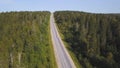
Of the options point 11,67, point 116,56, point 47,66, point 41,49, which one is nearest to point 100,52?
point 116,56

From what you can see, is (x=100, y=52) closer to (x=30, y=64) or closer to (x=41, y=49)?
(x=41, y=49)

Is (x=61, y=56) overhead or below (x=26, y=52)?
below

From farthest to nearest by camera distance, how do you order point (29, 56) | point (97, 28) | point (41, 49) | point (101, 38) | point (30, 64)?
point (97, 28), point (101, 38), point (41, 49), point (29, 56), point (30, 64)

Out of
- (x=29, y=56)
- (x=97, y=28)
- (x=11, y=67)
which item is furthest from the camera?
(x=97, y=28)


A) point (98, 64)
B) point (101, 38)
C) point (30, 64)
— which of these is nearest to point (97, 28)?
point (101, 38)

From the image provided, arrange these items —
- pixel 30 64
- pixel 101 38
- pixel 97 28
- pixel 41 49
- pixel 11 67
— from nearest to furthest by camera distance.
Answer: pixel 11 67
pixel 30 64
pixel 41 49
pixel 101 38
pixel 97 28

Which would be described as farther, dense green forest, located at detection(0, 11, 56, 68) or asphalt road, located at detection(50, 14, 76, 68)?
asphalt road, located at detection(50, 14, 76, 68)

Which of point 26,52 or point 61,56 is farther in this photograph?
point 26,52

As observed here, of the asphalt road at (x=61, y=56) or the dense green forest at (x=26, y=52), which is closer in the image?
the dense green forest at (x=26, y=52)

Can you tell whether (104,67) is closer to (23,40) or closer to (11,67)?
(11,67)

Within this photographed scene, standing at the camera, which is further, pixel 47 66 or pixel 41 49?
pixel 41 49
